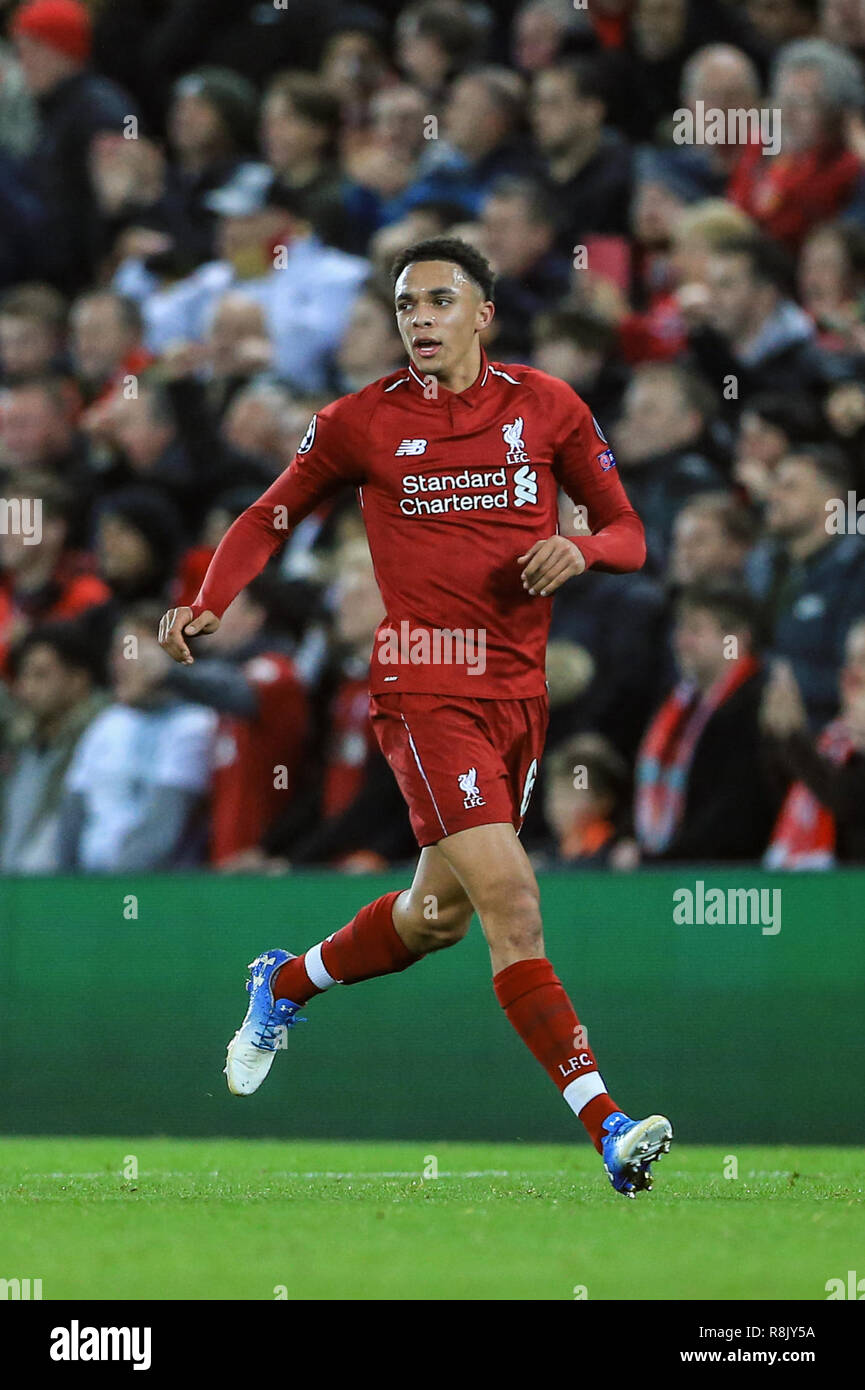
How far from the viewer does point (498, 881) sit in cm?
566

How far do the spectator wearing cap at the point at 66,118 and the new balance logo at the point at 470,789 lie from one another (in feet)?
21.8

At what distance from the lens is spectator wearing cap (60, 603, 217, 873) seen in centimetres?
913

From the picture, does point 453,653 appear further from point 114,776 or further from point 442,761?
point 114,776

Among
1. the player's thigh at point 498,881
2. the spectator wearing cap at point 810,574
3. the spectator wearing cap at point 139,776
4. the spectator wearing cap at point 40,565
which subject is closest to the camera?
the player's thigh at point 498,881

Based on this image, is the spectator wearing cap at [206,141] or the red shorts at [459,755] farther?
the spectator wearing cap at [206,141]

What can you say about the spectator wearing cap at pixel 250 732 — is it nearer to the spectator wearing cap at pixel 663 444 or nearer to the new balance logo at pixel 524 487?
the spectator wearing cap at pixel 663 444

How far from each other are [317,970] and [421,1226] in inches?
49.8

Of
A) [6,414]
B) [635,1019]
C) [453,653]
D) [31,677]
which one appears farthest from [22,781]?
[453,653]

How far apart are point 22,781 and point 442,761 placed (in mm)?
4226

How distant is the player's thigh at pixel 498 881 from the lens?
5668mm

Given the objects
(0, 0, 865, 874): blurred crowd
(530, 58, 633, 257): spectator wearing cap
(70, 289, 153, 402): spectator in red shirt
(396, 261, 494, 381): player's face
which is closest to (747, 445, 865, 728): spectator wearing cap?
(0, 0, 865, 874): blurred crowd

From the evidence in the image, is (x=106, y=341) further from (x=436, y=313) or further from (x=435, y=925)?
(x=435, y=925)

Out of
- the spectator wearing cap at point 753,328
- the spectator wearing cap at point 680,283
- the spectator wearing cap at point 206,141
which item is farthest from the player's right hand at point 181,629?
the spectator wearing cap at point 206,141

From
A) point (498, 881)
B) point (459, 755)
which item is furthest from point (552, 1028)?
point (459, 755)
